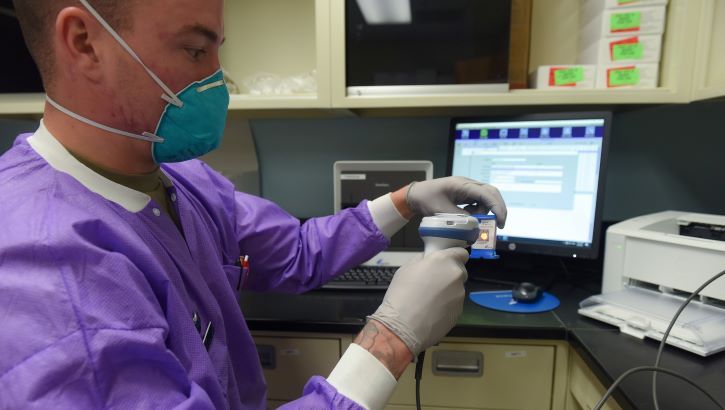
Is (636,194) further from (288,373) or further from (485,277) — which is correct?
(288,373)

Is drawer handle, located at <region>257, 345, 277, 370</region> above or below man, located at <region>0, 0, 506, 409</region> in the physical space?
below

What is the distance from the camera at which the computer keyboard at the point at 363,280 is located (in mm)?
1115

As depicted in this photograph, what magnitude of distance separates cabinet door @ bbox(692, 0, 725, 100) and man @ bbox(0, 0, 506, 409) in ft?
2.72

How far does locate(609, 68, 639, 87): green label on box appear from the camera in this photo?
1.08 meters

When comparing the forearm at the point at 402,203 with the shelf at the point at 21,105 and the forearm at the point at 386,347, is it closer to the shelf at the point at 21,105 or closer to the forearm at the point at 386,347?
the forearm at the point at 386,347

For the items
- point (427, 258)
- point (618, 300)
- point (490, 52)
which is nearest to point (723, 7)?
point (490, 52)

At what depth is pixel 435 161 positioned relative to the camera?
1.49 m

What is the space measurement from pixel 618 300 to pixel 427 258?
0.56 m

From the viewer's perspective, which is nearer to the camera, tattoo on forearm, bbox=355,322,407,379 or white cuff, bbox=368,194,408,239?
tattoo on forearm, bbox=355,322,407,379

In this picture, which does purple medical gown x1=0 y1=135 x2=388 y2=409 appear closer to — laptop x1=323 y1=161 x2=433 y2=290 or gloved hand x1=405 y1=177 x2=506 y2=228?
gloved hand x1=405 y1=177 x2=506 y2=228

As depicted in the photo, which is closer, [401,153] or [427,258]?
[427,258]

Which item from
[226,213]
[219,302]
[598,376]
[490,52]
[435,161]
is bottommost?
[598,376]

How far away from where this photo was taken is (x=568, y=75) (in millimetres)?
1120

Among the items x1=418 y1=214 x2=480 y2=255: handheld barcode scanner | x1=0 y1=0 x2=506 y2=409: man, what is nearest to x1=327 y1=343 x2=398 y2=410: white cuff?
x1=0 y1=0 x2=506 y2=409: man
